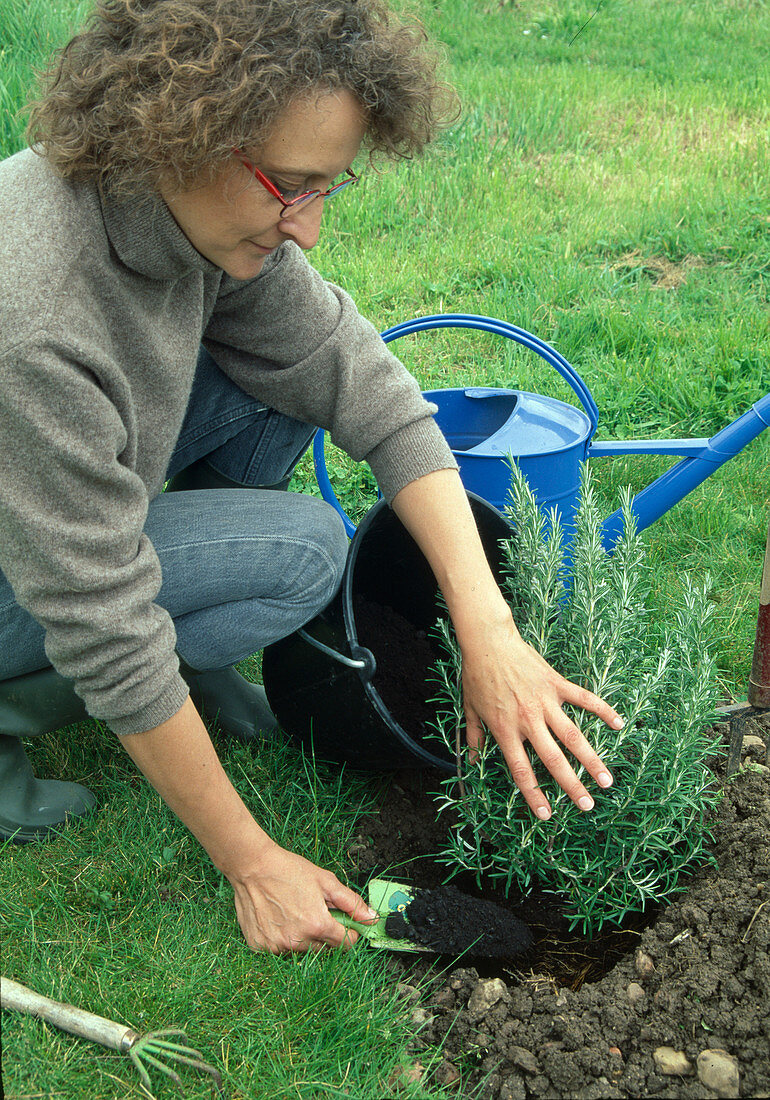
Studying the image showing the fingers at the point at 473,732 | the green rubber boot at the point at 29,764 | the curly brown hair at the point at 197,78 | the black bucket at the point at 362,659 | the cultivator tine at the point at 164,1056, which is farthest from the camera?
the green rubber boot at the point at 29,764

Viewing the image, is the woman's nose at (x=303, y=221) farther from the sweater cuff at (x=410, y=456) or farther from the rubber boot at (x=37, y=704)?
the rubber boot at (x=37, y=704)

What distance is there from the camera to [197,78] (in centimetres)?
130

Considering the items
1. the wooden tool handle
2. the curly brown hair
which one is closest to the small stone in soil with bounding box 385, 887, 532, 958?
the wooden tool handle

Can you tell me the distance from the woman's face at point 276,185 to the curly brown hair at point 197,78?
22mm

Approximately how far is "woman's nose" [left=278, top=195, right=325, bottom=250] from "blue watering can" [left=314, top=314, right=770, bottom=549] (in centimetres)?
78

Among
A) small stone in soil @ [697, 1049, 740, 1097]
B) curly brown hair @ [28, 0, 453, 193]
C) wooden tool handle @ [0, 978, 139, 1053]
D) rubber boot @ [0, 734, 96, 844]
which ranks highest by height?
curly brown hair @ [28, 0, 453, 193]

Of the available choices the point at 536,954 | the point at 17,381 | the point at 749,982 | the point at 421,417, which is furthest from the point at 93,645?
the point at 749,982

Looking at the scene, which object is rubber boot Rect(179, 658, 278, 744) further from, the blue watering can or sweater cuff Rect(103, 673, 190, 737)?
sweater cuff Rect(103, 673, 190, 737)

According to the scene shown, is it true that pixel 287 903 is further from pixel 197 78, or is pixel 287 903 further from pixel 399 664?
pixel 197 78

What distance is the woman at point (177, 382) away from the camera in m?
1.31

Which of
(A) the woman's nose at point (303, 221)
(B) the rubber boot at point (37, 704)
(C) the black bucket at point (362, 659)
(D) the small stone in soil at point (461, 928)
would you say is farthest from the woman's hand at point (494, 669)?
(B) the rubber boot at point (37, 704)

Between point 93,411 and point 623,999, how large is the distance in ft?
3.95

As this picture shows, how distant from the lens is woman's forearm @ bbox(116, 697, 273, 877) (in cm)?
146

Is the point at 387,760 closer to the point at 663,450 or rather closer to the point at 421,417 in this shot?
the point at 421,417
